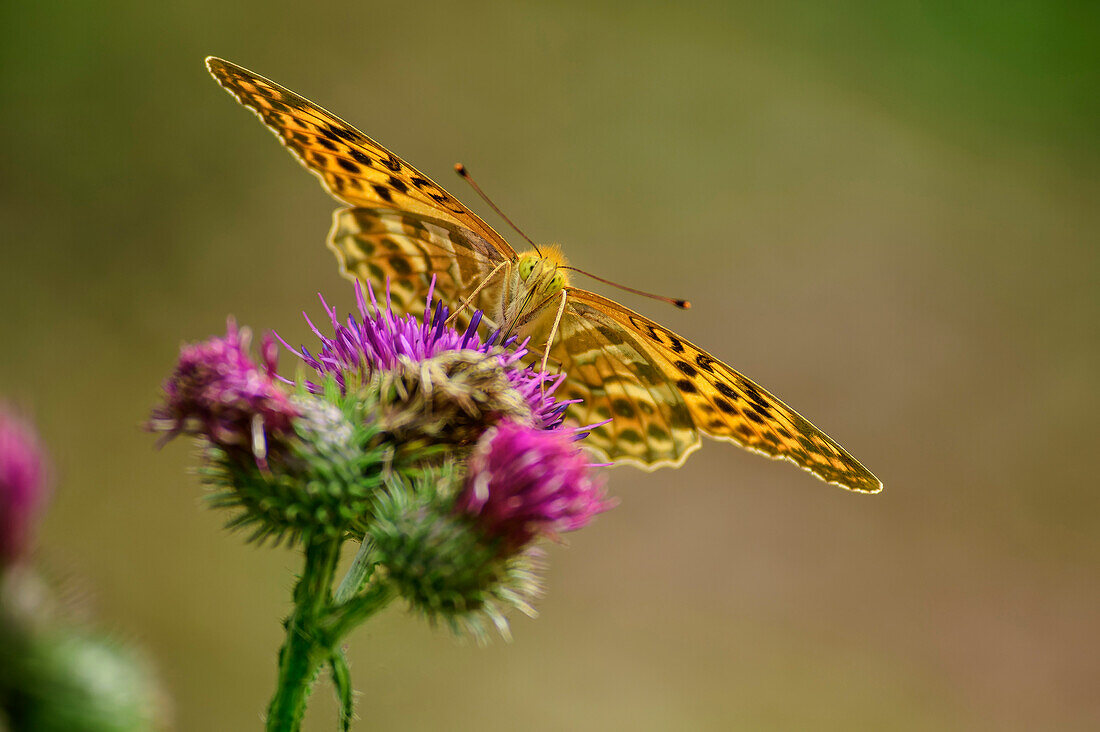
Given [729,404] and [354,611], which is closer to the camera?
[354,611]

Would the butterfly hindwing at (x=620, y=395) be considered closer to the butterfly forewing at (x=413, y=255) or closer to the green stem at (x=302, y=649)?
the butterfly forewing at (x=413, y=255)

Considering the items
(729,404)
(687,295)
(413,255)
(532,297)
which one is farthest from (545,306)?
(687,295)

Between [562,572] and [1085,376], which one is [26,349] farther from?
[1085,376]

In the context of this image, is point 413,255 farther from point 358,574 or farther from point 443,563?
point 443,563

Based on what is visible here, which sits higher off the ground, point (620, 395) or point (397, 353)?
point (620, 395)

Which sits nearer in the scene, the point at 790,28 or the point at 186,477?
the point at 186,477

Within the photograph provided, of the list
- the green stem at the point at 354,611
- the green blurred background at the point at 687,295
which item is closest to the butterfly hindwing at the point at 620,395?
the green stem at the point at 354,611

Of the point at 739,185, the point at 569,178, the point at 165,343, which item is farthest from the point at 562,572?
the point at 739,185
